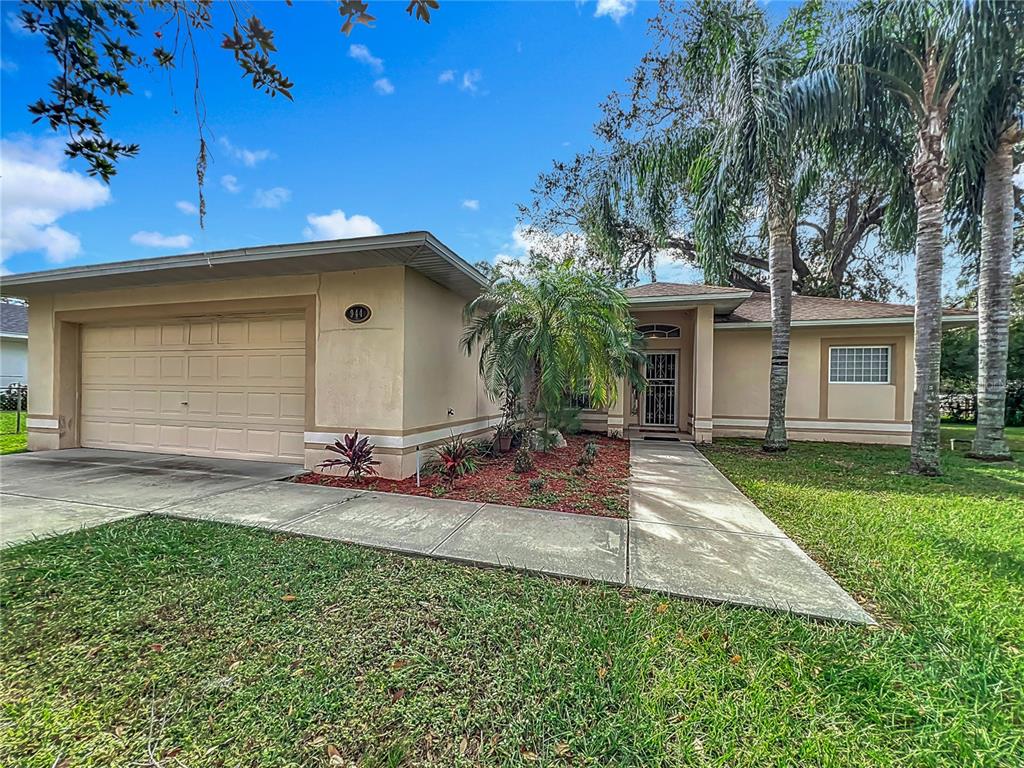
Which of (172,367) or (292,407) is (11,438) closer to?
(172,367)

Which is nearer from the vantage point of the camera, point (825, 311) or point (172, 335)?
point (172, 335)

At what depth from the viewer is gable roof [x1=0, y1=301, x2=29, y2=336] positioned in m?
16.3

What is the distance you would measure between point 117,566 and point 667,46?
1725cm

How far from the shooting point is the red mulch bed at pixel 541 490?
5.11m

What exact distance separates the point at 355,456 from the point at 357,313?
84.1 inches

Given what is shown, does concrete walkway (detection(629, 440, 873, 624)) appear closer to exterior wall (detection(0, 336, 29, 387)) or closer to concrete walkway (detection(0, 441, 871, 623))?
concrete walkway (detection(0, 441, 871, 623))

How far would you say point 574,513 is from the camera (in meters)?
4.76

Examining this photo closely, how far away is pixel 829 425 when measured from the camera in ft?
34.9

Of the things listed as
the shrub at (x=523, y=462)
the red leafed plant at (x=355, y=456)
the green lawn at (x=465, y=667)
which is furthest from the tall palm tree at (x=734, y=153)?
the red leafed plant at (x=355, y=456)

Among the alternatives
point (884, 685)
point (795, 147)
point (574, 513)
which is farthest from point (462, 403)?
point (795, 147)

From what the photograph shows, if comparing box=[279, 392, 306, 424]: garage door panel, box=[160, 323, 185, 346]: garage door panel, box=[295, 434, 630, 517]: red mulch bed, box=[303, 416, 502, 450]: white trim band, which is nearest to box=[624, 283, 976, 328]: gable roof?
box=[295, 434, 630, 517]: red mulch bed

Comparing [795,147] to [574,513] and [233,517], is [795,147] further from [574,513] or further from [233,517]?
[233,517]

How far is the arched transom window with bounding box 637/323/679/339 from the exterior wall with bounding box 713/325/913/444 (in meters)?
1.10

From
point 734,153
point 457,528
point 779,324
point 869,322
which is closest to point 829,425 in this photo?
point 869,322
